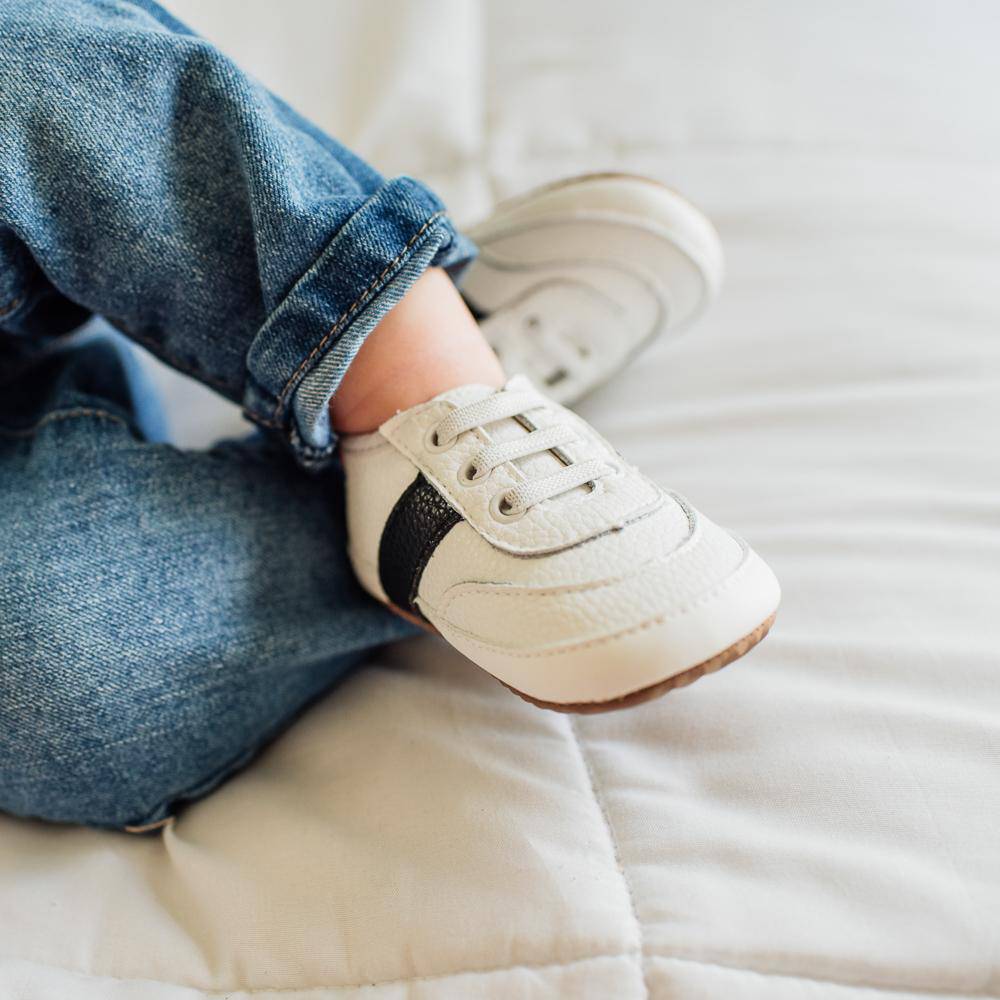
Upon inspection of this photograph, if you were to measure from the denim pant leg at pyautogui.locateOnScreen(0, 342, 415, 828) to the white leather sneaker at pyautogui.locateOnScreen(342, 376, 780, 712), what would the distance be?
0.05m

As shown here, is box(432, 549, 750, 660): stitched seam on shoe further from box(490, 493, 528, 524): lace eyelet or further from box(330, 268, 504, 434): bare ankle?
box(330, 268, 504, 434): bare ankle

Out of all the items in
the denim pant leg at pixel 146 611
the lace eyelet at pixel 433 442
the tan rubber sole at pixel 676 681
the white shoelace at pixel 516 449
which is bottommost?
the denim pant leg at pixel 146 611

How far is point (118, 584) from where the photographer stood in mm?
504

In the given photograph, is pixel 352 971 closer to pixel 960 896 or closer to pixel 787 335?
pixel 960 896

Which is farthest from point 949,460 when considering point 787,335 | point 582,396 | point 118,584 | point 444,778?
point 118,584

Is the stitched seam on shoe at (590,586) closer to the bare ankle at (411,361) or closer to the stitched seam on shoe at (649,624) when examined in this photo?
the stitched seam on shoe at (649,624)

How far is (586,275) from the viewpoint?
70 cm

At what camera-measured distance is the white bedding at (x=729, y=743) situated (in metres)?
0.41

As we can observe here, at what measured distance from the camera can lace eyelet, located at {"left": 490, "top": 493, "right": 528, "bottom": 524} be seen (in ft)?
1.57

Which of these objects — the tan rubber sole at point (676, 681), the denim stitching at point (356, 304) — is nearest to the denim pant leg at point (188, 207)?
the denim stitching at point (356, 304)

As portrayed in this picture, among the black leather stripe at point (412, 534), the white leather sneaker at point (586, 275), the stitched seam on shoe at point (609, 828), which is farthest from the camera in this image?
the white leather sneaker at point (586, 275)

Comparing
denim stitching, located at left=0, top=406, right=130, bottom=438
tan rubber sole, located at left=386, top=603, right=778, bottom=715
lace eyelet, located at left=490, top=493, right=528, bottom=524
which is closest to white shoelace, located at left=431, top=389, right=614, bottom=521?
lace eyelet, located at left=490, top=493, right=528, bottom=524

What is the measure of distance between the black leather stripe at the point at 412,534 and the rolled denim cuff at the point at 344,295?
8cm

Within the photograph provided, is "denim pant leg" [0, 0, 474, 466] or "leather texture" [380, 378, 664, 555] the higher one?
"denim pant leg" [0, 0, 474, 466]
